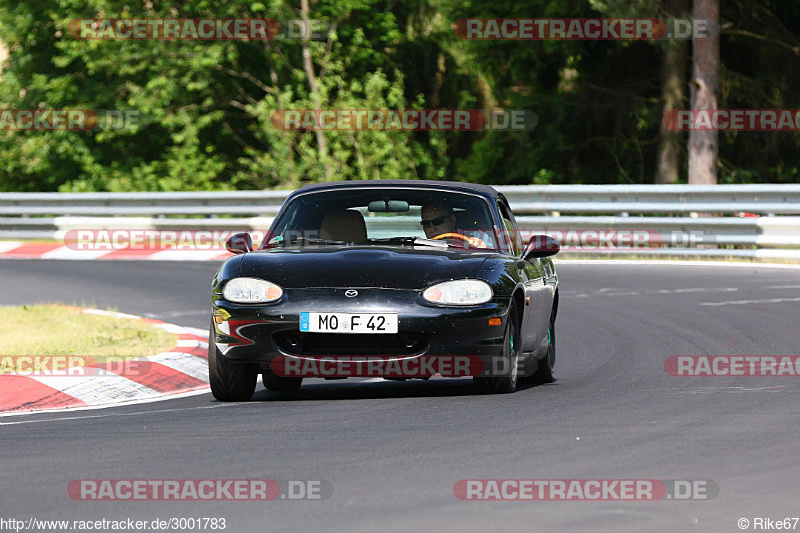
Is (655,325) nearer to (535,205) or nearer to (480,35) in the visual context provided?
(535,205)

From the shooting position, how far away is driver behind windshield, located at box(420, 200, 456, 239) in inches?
377

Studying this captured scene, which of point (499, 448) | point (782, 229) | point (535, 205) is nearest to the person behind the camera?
point (499, 448)

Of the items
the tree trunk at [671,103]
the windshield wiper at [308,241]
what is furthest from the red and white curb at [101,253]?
the windshield wiper at [308,241]

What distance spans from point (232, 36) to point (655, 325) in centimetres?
2127

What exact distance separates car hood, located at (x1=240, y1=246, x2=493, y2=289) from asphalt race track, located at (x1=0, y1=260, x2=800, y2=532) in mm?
691

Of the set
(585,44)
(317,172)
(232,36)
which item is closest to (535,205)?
(585,44)

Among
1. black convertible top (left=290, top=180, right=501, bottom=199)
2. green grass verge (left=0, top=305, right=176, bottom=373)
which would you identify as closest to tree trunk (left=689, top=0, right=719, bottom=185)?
green grass verge (left=0, top=305, right=176, bottom=373)

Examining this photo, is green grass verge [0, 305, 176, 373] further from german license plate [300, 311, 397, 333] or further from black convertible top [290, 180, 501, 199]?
german license plate [300, 311, 397, 333]

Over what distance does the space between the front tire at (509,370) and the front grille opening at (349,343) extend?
0.54 meters

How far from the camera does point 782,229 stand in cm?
1969

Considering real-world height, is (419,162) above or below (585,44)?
below

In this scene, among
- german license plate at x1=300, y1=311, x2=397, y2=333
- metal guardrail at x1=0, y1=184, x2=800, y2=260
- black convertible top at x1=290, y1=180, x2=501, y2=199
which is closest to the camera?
german license plate at x1=300, y1=311, x2=397, y2=333

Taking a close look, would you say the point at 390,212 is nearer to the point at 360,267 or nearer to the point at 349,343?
the point at 360,267

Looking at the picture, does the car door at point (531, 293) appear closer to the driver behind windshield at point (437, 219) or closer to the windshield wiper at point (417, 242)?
the driver behind windshield at point (437, 219)
